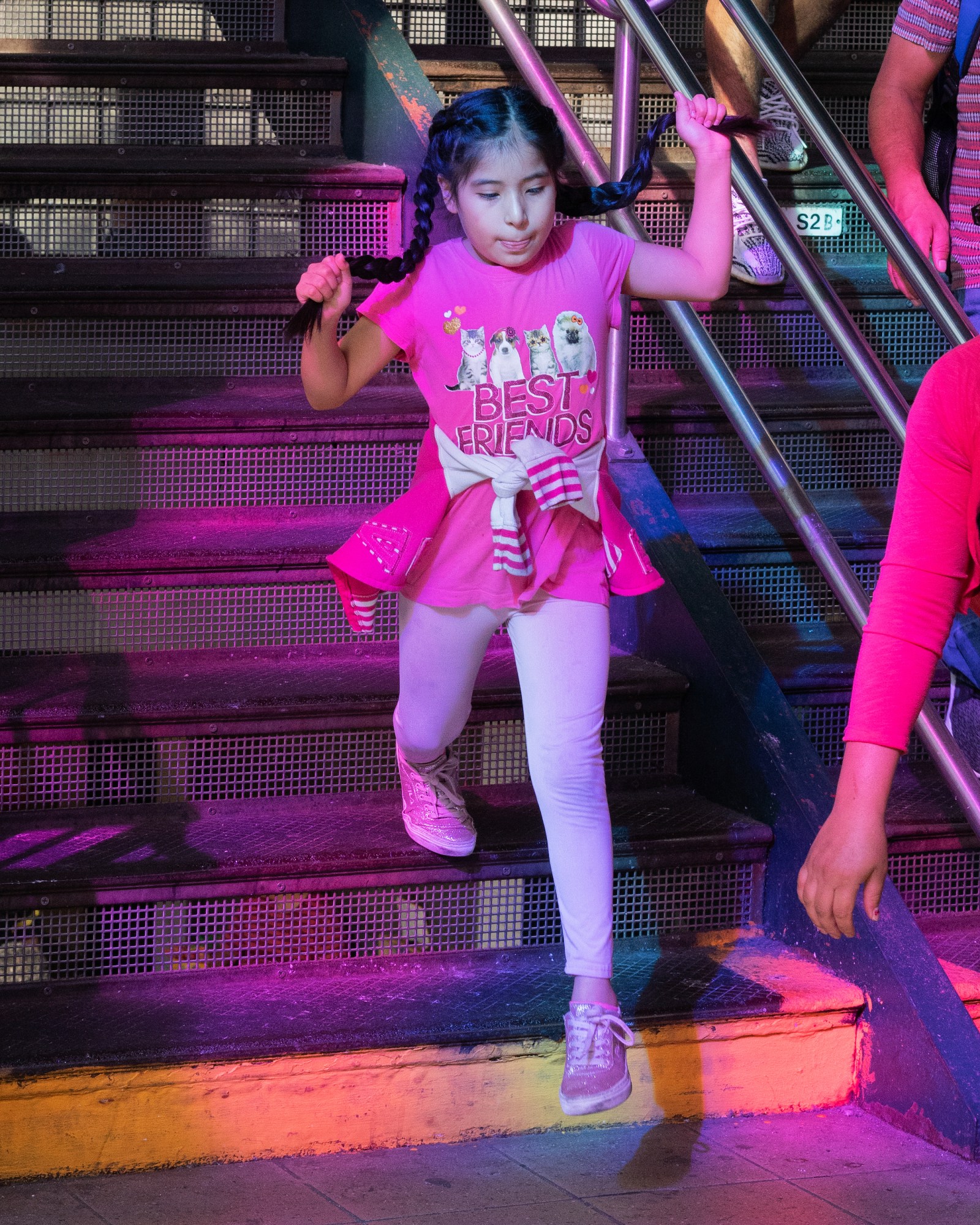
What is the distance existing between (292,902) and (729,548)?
125 cm

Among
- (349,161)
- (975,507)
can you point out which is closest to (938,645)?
(975,507)

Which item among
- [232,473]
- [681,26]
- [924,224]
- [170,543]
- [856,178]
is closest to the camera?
[856,178]

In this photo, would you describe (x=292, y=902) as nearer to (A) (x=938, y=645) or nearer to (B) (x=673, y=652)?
(B) (x=673, y=652)

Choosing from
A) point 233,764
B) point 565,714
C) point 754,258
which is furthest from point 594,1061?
point 754,258

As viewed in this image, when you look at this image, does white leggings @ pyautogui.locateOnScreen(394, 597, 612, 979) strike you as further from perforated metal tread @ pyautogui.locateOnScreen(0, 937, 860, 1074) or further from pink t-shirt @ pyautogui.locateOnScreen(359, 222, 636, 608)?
perforated metal tread @ pyautogui.locateOnScreen(0, 937, 860, 1074)

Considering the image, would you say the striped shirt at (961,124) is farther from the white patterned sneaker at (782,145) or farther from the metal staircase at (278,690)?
the white patterned sneaker at (782,145)

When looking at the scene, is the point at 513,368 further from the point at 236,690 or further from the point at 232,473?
the point at 232,473

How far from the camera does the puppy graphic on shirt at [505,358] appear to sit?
2.26 m

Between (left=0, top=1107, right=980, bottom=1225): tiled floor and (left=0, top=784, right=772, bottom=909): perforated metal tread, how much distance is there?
456 millimetres

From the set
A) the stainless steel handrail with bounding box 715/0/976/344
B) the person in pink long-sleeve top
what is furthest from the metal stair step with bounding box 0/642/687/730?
the person in pink long-sleeve top

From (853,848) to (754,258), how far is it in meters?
2.52

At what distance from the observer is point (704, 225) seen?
7.54 feet

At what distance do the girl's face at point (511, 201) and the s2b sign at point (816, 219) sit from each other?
1.79 m

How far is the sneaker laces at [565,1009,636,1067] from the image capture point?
7.07ft
